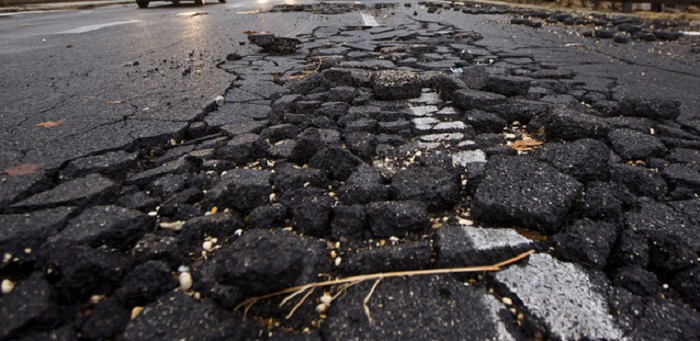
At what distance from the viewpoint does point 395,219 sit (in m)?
1.27

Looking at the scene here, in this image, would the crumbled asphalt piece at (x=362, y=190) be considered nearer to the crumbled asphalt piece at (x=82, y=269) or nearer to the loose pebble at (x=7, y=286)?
the crumbled asphalt piece at (x=82, y=269)

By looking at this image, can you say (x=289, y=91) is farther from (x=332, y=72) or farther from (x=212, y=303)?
(x=212, y=303)

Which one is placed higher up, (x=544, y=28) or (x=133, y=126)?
(x=544, y=28)

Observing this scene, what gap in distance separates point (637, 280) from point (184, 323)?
1203 millimetres

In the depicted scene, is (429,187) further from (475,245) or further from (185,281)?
(185,281)

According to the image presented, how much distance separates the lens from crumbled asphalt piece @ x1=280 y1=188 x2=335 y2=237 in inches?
50.4

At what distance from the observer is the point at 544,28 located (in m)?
5.98

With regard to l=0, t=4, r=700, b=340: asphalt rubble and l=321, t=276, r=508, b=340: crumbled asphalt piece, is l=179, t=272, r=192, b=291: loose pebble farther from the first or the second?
l=321, t=276, r=508, b=340: crumbled asphalt piece

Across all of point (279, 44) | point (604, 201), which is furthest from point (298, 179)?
point (279, 44)

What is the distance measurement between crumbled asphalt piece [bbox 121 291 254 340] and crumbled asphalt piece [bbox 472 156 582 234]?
849mm

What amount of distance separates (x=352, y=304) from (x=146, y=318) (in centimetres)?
51

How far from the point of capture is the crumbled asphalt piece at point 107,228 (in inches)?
45.1

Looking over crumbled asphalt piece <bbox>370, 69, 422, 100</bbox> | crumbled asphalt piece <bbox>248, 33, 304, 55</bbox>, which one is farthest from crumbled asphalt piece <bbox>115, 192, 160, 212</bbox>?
crumbled asphalt piece <bbox>248, 33, 304, 55</bbox>

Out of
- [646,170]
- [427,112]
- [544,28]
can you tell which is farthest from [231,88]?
[544,28]
